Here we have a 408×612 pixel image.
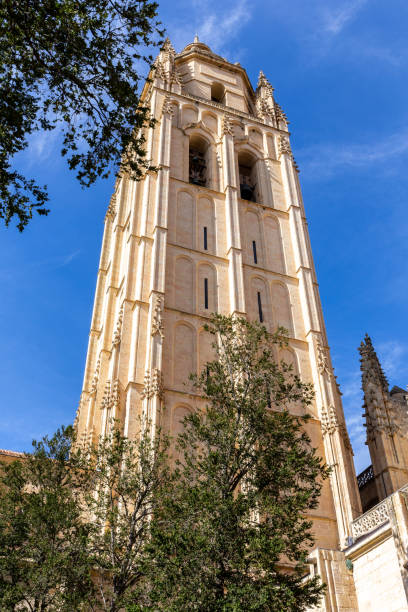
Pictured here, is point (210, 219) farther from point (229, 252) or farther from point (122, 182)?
point (122, 182)

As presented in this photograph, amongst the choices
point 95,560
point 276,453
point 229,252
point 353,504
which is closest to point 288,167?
point 229,252

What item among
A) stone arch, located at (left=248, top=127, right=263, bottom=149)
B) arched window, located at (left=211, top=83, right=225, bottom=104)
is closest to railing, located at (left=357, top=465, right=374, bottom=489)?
stone arch, located at (left=248, top=127, right=263, bottom=149)

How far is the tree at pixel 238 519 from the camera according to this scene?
36.2ft

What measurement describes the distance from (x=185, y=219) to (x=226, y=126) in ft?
27.7

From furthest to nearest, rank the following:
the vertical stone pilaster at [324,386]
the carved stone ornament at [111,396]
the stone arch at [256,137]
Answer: the stone arch at [256,137]
the carved stone ornament at [111,396]
the vertical stone pilaster at [324,386]

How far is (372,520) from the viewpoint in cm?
1499

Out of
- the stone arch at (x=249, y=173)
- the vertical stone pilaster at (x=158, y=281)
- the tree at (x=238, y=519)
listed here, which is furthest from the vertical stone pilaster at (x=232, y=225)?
the tree at (x=238, y=519)

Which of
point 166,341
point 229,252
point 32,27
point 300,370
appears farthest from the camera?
→ point 229,252

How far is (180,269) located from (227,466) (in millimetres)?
15857

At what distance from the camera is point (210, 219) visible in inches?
1221

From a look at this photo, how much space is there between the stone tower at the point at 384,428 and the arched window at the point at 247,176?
12.0m

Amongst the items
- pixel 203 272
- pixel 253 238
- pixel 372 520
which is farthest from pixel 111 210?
pixel 372 520

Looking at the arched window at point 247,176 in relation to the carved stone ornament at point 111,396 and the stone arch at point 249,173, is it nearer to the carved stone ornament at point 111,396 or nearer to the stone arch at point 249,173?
the stone arch at point 249,173

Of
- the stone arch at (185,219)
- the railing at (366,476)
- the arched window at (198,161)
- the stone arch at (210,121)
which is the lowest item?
the railing at (366,476)
